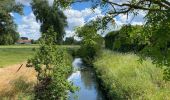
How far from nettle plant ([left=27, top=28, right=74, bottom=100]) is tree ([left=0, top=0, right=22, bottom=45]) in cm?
2268

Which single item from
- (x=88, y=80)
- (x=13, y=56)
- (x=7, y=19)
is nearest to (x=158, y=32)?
(x=88, y=80)

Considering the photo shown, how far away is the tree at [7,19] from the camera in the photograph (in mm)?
39562

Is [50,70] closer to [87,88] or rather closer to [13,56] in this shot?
[87,88]

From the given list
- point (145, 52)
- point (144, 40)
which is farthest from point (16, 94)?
point (145, 52)

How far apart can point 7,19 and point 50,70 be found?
28027 millimetres

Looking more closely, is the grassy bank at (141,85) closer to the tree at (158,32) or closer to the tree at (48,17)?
the tree at (158,32)

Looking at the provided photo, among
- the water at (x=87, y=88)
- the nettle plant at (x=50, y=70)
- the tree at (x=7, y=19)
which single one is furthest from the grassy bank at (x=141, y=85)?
the tree at (x=7, y=19)

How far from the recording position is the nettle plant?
49.9 feet

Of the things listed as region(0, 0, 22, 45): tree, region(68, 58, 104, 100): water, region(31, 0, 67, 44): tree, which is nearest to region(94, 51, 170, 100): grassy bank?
region(68, 58, 104, 100): water

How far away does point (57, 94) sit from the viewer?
1521 cm

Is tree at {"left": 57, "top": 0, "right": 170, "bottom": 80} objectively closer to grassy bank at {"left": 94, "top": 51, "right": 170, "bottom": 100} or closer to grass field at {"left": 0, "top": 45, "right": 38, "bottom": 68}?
grassy bank at {"left": 94, "top": 51, "right": 170, "bottom": 100}

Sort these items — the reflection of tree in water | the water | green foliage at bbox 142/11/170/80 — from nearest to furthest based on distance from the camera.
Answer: green foliage at bbox 142/11/170/80
the water
the reflection of tree in water

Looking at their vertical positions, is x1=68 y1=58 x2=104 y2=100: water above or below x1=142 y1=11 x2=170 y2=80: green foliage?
below

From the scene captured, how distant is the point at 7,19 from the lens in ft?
143
